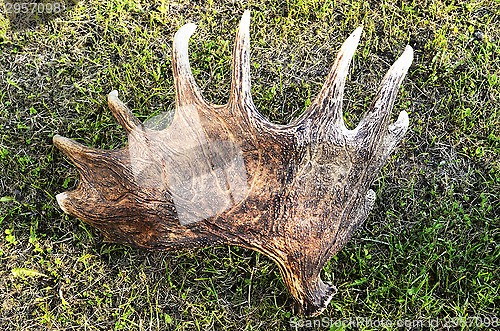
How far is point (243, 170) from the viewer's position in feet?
7.61

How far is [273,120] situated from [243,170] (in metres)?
1.02

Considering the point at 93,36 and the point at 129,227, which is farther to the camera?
the point at 93,36

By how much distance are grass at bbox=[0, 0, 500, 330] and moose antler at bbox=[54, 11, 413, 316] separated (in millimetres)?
696

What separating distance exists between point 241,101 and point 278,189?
52 centimetres

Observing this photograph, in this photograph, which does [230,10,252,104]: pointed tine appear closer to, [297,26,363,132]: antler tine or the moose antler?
the moose antler

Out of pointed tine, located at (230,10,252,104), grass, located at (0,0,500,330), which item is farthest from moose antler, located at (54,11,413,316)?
grass, located at (0,0,500,330)

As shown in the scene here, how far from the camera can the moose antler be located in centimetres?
231

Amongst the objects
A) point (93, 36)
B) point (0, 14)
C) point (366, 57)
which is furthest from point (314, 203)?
point (0, 14)

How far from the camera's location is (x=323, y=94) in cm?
236

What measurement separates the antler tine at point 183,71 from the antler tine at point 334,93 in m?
0.61

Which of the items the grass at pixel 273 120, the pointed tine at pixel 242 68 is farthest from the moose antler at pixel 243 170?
the grass at pixel 273 120

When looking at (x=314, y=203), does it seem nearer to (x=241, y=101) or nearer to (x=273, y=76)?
(x=241, y=101)

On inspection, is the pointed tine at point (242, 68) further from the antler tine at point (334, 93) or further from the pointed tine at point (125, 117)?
the pointed tine at point (125, 117)

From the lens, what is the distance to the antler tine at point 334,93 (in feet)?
7.63
